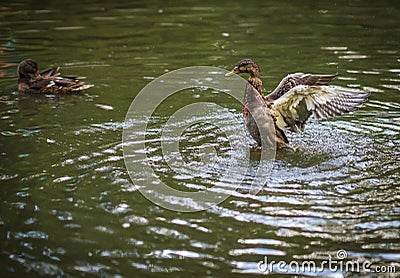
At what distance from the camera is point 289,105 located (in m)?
6.69

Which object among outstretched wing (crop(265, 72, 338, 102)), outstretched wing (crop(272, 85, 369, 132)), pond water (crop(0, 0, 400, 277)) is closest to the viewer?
pond water (crop(0, 0, 400, 277))

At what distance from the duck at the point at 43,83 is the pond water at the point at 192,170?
0.57ft

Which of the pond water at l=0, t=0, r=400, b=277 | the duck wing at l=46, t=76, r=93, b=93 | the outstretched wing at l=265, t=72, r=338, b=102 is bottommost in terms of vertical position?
the pond water at l=0, t=0, r=400, b=277

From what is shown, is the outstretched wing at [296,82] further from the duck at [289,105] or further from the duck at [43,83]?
the duck at [43,83]

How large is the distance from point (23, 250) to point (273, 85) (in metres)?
5.40

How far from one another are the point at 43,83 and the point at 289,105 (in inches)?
175

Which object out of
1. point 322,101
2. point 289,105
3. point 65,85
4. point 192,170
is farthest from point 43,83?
point 322,101

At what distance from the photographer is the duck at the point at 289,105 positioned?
6547 mm

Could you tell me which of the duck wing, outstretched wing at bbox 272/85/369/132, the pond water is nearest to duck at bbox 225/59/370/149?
outstretched wing at bbox 272/85/369/132

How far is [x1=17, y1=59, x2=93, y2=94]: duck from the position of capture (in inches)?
365

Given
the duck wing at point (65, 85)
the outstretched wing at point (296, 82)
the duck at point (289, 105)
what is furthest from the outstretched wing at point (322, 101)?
the duck wing at point (65, 85)

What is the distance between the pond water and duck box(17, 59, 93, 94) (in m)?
0.17

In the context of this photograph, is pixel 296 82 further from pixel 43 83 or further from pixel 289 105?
pixel 43 83

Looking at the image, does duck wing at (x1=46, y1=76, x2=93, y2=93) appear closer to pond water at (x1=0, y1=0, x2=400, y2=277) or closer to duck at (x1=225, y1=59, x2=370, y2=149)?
pond water at (x1=0, y1=0, x2=400, y2=277)
